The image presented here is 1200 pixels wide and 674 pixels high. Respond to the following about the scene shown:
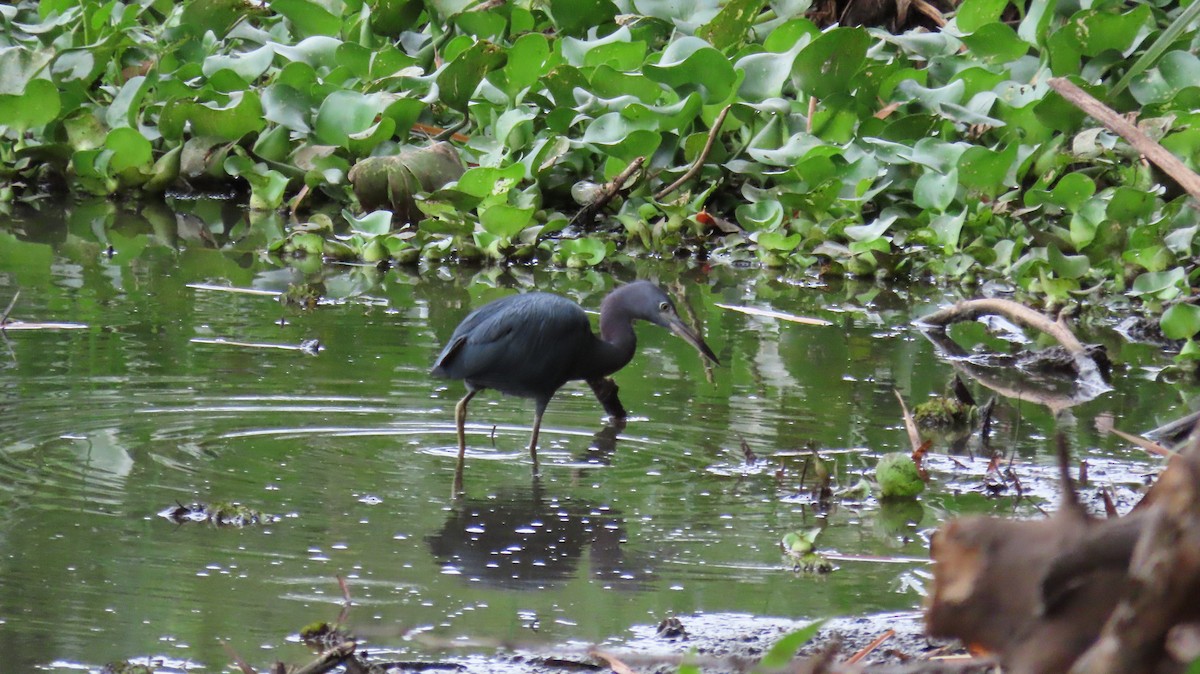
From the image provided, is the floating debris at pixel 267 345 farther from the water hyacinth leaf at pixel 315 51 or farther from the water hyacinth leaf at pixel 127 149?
the water hyacinth leaf at pixel 315 51

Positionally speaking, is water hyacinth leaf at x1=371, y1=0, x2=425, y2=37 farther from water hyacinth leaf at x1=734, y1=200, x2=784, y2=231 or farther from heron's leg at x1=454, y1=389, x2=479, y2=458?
heron's leg at x1=454, y1=389, x2=479, y2=458

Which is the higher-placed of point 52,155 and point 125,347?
point 52,155

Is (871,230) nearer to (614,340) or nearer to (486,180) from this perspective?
(486,180)

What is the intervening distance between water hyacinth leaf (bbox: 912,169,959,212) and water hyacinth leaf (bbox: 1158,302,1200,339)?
198 centimetres

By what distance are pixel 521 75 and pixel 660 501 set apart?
5581 millimetres

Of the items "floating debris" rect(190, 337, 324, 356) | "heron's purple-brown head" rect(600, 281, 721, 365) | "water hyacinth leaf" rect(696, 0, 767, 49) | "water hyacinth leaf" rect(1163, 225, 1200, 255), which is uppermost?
"water hyacinth leaf" rect(696, 0, 767, 49)

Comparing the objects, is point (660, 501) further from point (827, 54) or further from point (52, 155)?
point (52, 155)

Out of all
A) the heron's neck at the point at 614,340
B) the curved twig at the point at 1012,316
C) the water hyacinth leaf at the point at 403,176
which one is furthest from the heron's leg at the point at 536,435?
the water hyacinth leaf at the point at 403,176

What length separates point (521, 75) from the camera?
9.64m

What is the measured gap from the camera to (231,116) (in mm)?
9992

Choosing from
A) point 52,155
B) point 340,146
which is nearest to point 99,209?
point 52,155

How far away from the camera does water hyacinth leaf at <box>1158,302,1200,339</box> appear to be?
6566 millimetres

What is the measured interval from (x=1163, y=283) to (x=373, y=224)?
422 cm

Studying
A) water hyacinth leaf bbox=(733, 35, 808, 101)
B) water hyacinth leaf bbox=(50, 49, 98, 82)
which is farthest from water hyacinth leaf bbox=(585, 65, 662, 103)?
water hyacinth leaf bbox=(50, 49, 98, 82)
